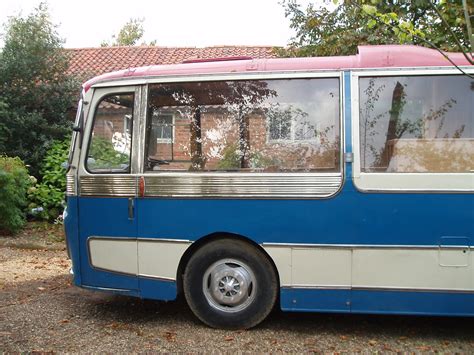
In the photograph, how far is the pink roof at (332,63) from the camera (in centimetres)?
464

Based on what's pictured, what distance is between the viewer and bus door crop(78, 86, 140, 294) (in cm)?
502

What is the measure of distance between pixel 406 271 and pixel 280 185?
1.36 metres

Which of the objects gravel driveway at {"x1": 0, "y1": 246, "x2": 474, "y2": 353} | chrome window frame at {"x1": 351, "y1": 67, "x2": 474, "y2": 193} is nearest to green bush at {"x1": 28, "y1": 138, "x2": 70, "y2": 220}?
gravel driveway at {"x1": 0, "y1": 246, "x2": 474, "y2": 353}

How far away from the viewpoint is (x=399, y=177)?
14.8 feet

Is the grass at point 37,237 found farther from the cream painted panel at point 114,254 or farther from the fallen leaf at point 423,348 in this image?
the fallen leaf at point 423,348

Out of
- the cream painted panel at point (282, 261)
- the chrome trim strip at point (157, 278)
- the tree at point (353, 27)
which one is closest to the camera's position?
the cream painted panel at point (282, 261)

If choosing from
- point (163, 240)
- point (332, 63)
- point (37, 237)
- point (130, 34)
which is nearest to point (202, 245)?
point (163, 240)

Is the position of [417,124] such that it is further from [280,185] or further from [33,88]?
[33,88]

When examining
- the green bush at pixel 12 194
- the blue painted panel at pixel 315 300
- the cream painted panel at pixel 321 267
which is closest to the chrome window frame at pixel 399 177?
the cream painted panel at pixel 321 267

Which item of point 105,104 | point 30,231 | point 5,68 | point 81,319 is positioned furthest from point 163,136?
point 5,68

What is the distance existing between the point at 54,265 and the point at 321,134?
218 inches

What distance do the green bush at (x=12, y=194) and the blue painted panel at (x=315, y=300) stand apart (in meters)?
7.18

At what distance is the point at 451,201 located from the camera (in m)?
4.44

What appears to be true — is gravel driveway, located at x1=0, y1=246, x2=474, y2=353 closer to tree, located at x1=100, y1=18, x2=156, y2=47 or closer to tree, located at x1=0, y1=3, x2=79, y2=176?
tree, located at x1=0, y1=3, x2=79, y2=176
